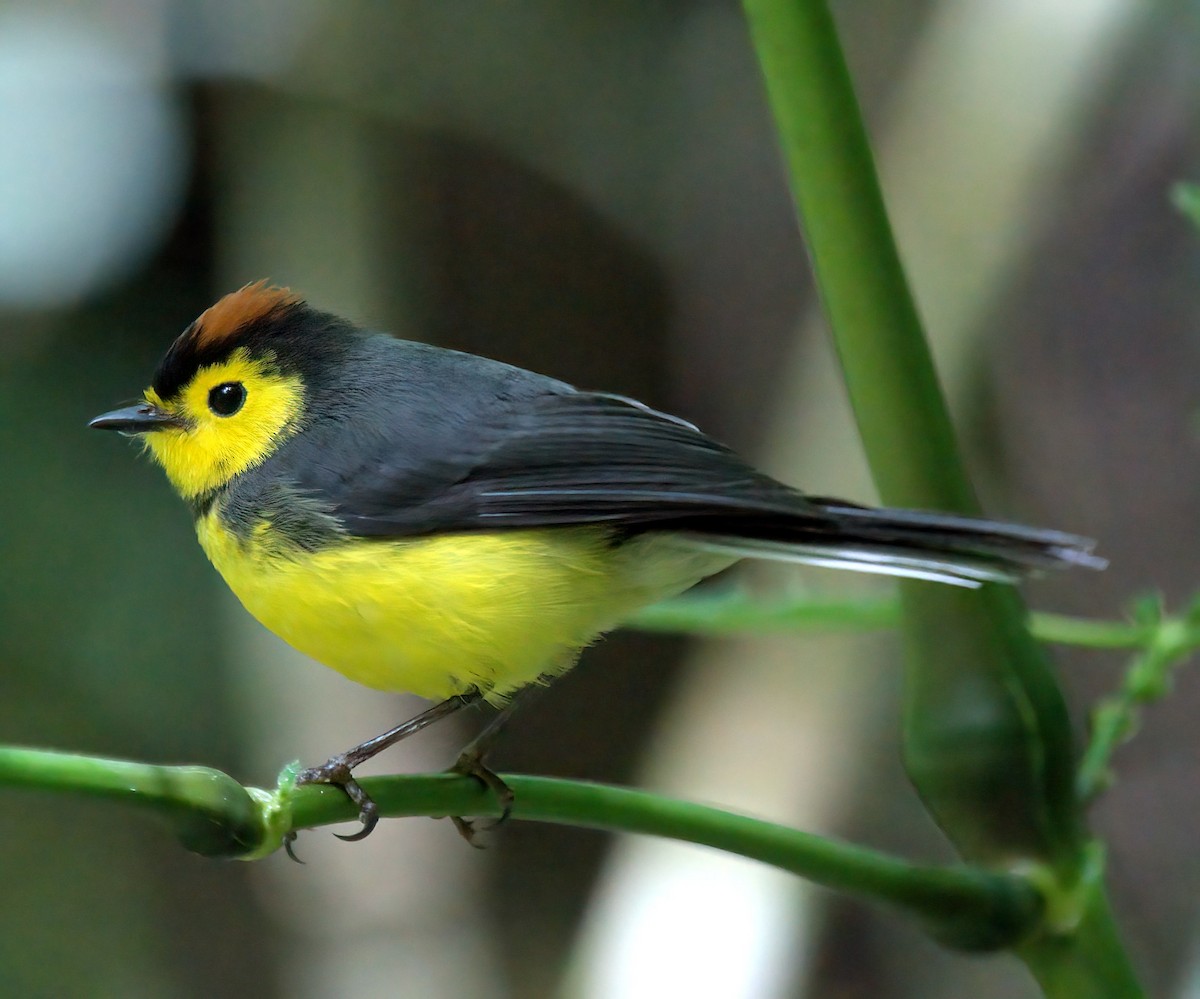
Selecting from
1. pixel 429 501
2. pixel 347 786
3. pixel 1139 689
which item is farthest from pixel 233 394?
pixel 1139 689

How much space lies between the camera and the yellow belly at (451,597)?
162 cm

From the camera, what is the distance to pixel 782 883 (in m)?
2.93

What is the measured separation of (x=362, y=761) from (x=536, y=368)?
2040mm

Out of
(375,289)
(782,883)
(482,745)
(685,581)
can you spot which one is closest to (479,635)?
(482,745)

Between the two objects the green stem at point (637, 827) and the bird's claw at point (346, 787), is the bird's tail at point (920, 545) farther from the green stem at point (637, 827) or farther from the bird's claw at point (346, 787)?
the bird's claw at point (346, 787)

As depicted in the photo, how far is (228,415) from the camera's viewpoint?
6.14 feet

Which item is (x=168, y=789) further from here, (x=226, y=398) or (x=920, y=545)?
(x=226, y=398)

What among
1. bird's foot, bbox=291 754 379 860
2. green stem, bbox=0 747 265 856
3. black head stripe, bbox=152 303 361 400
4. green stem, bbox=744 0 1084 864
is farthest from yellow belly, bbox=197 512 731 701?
green stem, bbox=0 747 265 856

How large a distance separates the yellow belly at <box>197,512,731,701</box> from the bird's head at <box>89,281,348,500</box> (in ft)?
0.44

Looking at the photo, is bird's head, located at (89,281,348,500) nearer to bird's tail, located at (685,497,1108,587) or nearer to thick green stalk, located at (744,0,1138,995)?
bird's tail, located at (685,497,1108,587)

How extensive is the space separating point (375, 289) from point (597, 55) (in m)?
1.35

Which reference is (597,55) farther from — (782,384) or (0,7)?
(0,7)

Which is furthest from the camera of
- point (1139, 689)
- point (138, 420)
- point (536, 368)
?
point (536, 368)

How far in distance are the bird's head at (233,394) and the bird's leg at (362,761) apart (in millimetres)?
421
